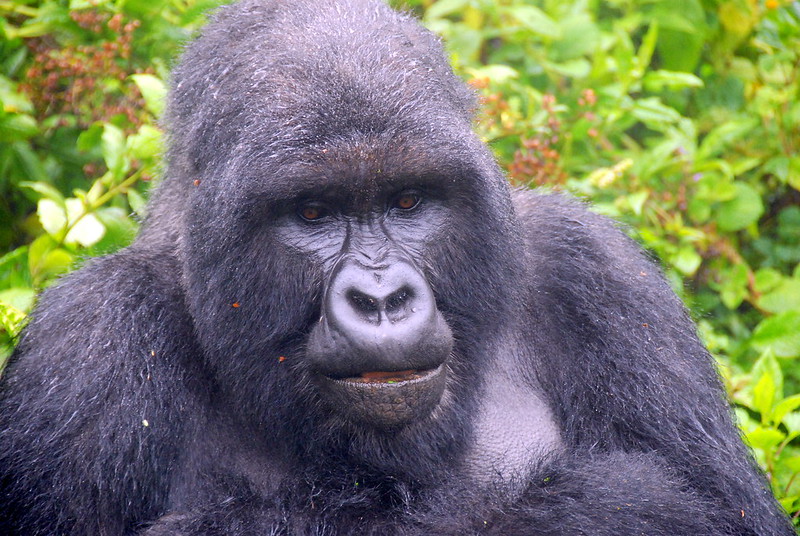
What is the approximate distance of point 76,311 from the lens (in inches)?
139

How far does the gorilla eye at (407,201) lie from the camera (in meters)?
3.36

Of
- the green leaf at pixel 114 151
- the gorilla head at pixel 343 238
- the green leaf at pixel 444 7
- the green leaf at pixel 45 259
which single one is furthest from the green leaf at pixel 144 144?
the green leaf at pixel 444 7

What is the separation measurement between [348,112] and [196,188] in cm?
69

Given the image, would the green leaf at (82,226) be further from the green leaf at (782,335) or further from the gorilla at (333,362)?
the green leaf at (782,335)

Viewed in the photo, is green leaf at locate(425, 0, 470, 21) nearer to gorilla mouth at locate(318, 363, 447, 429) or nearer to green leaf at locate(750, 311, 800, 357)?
green leaf at locate(750, 311, 800, 357)

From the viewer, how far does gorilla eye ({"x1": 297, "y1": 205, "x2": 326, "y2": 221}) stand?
10.8 ft

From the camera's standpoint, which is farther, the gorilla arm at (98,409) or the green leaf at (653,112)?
the green leaf at (653,112)

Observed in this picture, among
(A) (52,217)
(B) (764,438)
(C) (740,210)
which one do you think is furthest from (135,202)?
(C) (740,210)

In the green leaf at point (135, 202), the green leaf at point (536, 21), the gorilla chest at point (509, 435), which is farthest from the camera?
the green leaf at point (536, 21)

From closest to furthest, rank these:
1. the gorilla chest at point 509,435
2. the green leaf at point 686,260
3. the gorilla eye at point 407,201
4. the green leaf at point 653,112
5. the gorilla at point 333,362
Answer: the gorilla at point 333,362 → the gorilla eye at point 407,201 → the gorilla chest at point 509,435 → the green leaf at point 686,260 → the green leaf at point 653,112

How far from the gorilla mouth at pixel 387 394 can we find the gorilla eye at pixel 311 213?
56 centimetres

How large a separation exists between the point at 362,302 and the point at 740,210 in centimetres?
346

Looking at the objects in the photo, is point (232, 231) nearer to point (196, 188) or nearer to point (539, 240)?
point (196, 188)

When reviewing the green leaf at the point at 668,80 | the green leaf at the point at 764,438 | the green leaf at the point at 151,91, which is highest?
the green leaf at the point at 151,91
